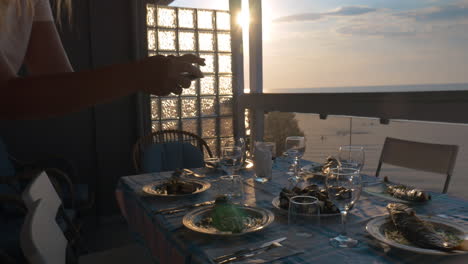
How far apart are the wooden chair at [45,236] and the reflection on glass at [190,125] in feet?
6.31

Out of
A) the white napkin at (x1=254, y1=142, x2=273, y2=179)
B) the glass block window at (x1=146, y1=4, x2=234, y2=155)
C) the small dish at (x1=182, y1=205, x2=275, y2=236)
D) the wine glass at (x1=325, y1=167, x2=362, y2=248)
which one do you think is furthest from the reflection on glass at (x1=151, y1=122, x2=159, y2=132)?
the wine glass at (x1=325, y1=167, x2=362, y2=248)

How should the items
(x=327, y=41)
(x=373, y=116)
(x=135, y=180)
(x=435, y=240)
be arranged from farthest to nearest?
1. (x=327, y=41)
2. (x=373, y=116)
3. (x=135, y=180)
4. (x=435, y=240)

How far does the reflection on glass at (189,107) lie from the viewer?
337cm

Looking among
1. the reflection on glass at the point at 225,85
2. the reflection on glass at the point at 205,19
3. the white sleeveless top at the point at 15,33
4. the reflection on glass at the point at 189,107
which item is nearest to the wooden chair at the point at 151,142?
the reflection on glass at the point at 189,107

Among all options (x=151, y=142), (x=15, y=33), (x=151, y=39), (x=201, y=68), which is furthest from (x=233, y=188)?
(x=151, y=39)

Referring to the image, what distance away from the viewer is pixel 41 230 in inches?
37.2

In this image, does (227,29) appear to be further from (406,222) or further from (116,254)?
(406,222)

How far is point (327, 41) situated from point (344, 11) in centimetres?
384

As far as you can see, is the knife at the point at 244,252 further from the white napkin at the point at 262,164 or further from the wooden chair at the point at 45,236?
the white napkin at the point at 262,164

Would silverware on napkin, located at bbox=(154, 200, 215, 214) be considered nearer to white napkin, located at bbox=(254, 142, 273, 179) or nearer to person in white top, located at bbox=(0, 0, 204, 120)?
white napkin, located at bbox=(254, 142, 273, 179)

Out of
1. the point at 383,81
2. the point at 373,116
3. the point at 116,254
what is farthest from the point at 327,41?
the point at 116,254

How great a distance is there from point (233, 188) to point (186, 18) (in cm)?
244

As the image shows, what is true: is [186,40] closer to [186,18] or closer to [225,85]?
[186,18]

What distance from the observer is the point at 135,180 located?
5.51 ft
